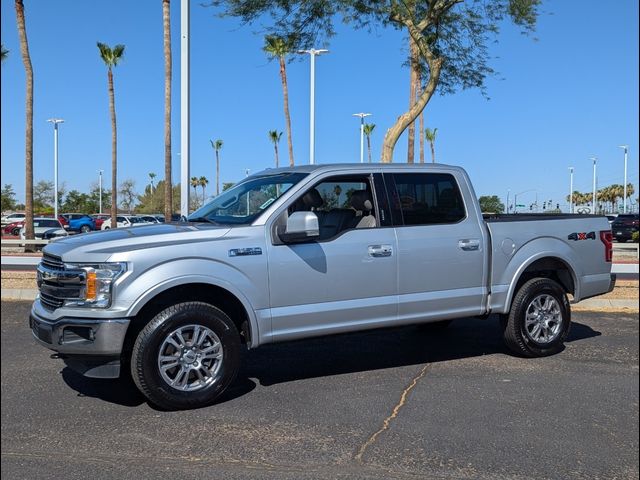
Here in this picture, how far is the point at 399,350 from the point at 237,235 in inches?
106

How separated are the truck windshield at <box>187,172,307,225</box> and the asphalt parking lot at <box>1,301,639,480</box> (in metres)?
1.52

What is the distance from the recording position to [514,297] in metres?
6.62

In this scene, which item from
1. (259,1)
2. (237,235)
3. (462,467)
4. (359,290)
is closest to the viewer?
(462,467)

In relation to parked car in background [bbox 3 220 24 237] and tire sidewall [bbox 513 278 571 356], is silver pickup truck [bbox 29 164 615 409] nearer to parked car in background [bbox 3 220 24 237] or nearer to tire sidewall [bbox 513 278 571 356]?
tire sidewall [bbox 513 278 571 356]

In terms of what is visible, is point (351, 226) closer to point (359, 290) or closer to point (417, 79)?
point (359, 290)

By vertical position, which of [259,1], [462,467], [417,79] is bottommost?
[462,467]

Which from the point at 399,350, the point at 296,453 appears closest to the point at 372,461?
the point at 296,453

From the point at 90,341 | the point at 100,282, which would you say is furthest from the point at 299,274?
the point at 90,341

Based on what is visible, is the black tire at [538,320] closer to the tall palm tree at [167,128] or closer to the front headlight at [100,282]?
the front headlight at [100,282]

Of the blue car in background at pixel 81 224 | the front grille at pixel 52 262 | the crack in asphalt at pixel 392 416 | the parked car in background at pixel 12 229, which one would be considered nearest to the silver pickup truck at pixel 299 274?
the front grille at pixel 52 262

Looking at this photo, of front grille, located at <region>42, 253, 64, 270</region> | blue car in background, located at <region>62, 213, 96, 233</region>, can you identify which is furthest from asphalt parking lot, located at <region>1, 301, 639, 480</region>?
blue car in background, located at <region>62, 213, 96, 233</region>

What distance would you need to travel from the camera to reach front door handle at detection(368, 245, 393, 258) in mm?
5727

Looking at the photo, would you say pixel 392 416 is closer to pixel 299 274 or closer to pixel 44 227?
pixel 299 274

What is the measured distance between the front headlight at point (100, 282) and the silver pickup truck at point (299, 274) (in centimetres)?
1
